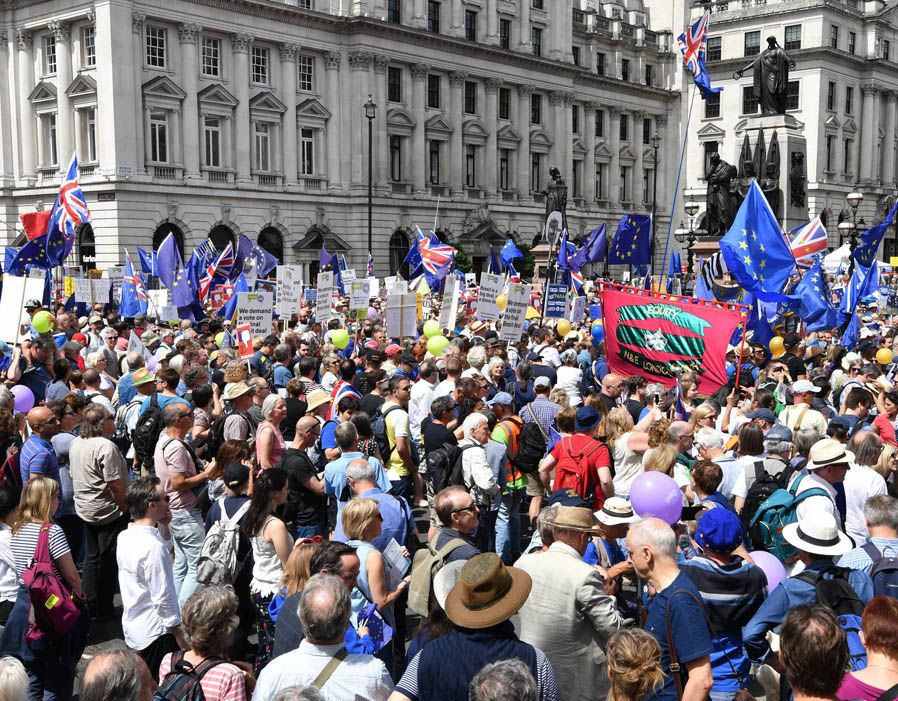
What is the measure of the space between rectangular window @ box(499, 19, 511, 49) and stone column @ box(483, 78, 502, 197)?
8.26ft

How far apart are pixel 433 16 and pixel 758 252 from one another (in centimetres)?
4111

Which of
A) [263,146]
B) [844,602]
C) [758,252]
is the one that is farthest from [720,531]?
[263,146]

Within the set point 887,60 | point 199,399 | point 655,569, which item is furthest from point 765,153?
point 887,60

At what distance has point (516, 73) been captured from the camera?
55.5 meters

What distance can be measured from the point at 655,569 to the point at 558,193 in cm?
3967

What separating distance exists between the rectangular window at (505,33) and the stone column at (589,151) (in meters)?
8.99

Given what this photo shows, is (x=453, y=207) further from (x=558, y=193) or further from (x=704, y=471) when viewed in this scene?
(x=704, y=471)

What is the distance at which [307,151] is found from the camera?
154ft

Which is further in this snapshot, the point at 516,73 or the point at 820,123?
the point at 820,123

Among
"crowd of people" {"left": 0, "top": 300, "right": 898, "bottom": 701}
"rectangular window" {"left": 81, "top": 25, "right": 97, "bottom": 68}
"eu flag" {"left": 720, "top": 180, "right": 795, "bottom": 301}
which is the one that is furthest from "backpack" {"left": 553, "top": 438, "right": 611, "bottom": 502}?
"rectangular window" {"left": 81, "top": 25, "right": 97, "bottom": 68}

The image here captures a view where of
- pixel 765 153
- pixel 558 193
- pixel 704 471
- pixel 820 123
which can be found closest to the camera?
pixel 704 471

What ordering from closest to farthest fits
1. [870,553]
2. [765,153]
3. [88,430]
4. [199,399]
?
1. [870,553]
2. [88,430]
3. [199,399]
4. [765,153]

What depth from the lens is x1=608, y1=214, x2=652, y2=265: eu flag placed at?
89.5 feet

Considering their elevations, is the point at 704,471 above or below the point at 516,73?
below
